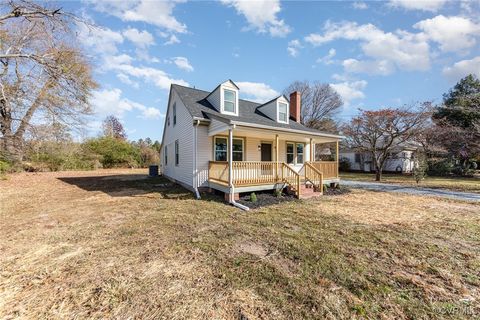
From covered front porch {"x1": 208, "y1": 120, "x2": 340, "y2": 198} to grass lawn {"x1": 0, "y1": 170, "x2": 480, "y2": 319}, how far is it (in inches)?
85.2

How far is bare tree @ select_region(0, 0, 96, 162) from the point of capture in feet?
18.9

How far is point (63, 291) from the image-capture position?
108 inches

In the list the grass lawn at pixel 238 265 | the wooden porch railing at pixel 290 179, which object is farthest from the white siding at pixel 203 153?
the wooden porch railing at pixel 290 179

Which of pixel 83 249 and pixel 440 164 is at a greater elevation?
pixel 440 164

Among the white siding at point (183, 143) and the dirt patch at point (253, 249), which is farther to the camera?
the white siding at point (183, 143)

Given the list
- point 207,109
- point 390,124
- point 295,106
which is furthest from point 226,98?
point 390,124

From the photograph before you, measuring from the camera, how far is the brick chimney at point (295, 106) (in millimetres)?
14586

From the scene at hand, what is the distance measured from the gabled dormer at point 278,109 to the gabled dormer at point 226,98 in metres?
2.84

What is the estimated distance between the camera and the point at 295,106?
14.7 meters

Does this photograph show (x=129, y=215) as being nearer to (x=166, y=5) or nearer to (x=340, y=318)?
(x=340, y=318)

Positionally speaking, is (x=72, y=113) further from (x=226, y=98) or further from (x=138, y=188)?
(x=226, y=98)

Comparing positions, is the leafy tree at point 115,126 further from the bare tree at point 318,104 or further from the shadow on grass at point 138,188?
the bare tree at point 318,104

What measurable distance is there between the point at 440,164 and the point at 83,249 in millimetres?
31183

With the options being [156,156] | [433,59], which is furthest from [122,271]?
[156,156]
